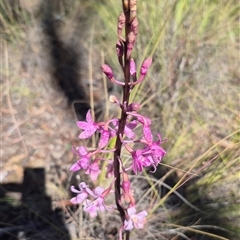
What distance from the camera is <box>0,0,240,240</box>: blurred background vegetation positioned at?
2.13 meters

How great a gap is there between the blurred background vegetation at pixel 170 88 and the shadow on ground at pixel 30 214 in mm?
119

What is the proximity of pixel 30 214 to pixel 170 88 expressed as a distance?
1.10 m

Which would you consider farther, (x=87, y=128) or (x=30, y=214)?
(x=30, y=214)

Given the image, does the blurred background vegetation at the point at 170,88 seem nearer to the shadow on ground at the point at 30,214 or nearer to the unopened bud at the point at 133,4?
the shadow on ground at the point at 30,214

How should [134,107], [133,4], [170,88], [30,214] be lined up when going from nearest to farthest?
1. [133,4]
2. [134,107]
3. [30,214]
4. [170,88]

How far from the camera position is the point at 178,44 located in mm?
2764

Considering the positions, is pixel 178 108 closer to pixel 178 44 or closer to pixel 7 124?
pixel 178 44

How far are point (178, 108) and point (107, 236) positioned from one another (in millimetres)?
841

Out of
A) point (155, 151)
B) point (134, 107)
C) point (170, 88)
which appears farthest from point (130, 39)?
point (170, 88)

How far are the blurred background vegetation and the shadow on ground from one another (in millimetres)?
119

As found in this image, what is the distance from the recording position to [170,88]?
2742 millimetres

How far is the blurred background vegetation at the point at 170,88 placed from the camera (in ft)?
7.00

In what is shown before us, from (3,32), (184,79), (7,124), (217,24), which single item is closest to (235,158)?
(184,79)

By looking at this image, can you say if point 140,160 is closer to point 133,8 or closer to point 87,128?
point 87,128
